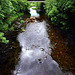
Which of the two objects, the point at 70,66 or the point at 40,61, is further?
the point at 40,61

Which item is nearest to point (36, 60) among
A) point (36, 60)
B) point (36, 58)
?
point (36, 60)

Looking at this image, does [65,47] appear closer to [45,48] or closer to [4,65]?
[45,48]

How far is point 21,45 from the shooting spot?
1138 centimetres

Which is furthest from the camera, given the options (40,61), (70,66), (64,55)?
(64,55)

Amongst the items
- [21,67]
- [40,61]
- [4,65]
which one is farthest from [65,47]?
[4,65]

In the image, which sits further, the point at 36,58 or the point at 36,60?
the point at 36,58

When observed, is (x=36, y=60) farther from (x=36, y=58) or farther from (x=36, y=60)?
(x=36, y=58)

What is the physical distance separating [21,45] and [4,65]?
4.10 m

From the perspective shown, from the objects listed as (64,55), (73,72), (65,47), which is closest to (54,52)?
(64,55)

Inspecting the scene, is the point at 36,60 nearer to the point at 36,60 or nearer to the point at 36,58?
the point at 36,60

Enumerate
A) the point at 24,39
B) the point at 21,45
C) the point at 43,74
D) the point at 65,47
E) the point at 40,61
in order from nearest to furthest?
the point at 43,74
the point at 40,61
the point at 65,47
the point at 21,45
the point at 24,39

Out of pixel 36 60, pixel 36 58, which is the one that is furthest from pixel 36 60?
pixel 36 58

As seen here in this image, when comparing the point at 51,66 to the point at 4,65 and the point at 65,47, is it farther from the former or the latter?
the point at 4,65

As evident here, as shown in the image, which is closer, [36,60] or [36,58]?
[36,60]
